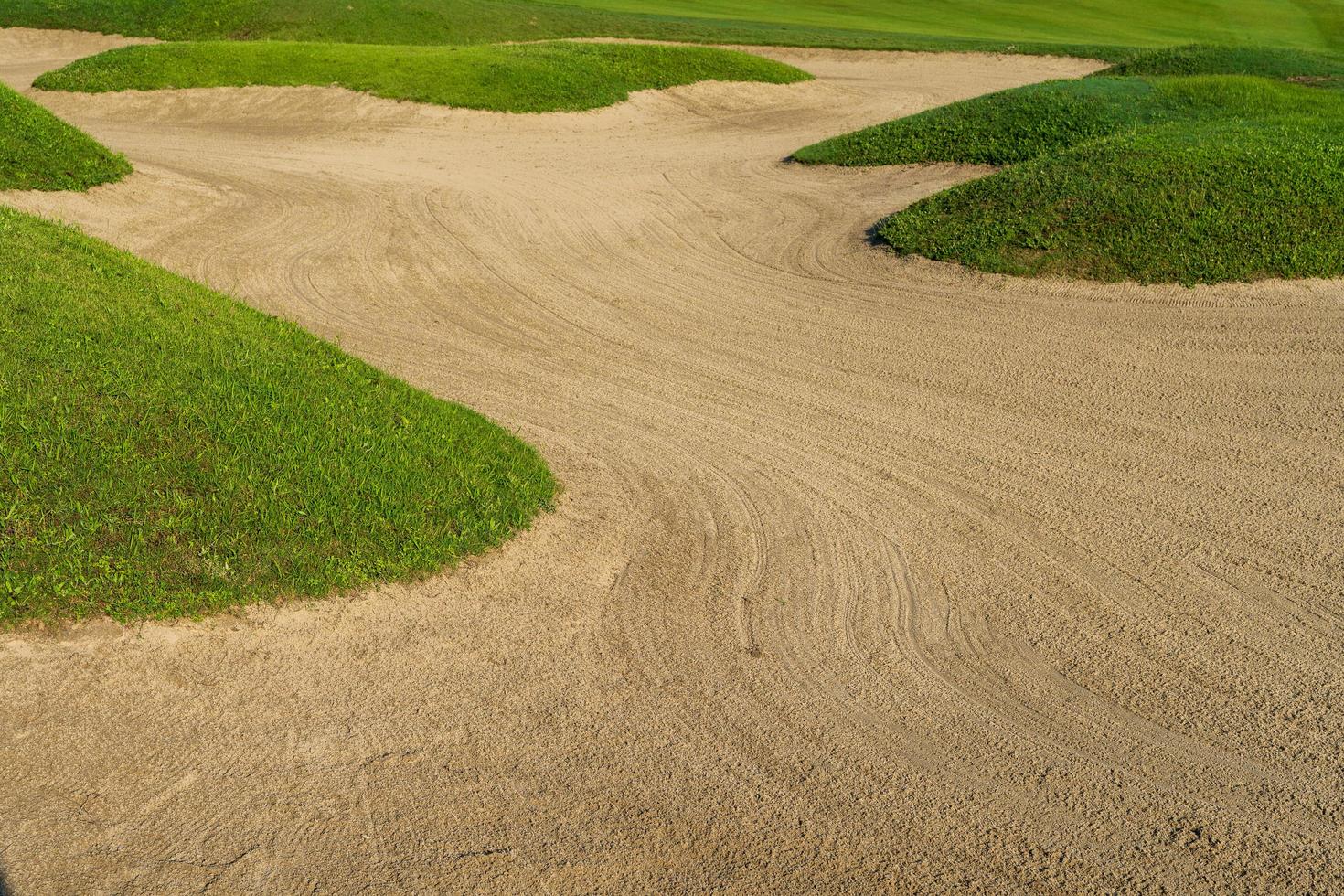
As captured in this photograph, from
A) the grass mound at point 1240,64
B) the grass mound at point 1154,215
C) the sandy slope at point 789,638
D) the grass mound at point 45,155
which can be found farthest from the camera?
the grass mound at point 1240,64

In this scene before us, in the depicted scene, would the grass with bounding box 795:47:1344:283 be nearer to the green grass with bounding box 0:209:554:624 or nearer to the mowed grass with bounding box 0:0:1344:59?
the green grass with bounding box 0:209:554:624

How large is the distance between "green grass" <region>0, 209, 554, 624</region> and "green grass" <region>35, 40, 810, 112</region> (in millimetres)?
16001

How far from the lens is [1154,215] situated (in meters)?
13.2

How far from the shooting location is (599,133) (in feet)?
76.0

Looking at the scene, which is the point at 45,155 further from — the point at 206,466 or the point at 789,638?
the point at 789,638

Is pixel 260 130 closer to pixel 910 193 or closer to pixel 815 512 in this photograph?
pixel 910 193

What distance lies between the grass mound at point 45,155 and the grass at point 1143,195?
10928 millimetres

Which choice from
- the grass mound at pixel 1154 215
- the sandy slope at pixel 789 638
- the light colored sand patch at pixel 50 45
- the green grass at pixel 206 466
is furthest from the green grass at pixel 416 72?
the green grass at pixel 206 466

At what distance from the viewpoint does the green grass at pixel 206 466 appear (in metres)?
6.30

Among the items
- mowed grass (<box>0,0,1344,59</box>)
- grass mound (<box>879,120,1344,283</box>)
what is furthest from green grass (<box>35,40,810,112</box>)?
grass mound (<box>879,120,1344,283</box>)

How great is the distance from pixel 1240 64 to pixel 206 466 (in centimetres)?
2223

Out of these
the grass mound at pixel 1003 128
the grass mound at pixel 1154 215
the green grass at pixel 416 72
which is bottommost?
the grass mound at pixel 1154 215

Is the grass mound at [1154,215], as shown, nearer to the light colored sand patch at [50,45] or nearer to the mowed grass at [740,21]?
the mowed grass at [740,21]

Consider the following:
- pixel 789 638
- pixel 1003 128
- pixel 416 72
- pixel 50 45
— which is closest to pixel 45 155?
pixel 416 72
